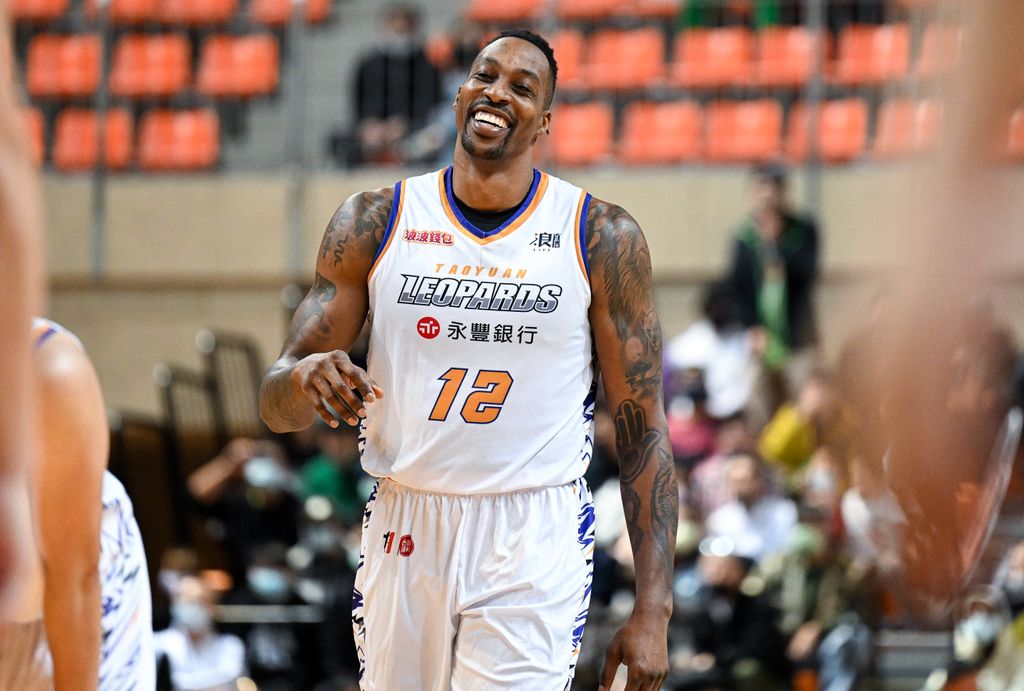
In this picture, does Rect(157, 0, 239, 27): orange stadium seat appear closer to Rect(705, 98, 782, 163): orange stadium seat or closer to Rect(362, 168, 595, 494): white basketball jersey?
Rect(705, 98, 782, 163): orange stadium seat

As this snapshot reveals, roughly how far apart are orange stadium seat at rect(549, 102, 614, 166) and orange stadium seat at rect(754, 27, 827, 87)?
61.1 inches

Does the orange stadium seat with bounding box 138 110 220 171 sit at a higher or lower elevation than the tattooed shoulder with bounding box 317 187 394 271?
lower

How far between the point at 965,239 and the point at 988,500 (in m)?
0.72

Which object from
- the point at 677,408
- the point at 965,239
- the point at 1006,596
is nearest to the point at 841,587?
the point at 1006,596

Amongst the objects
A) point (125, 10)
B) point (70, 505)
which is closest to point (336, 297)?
point (70, 505)

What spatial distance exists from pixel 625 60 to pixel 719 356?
4.15 m

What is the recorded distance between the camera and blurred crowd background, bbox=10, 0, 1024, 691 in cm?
991

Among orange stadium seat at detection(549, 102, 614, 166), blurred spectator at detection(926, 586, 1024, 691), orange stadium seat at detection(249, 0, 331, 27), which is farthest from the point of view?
orange stadium seat at detection(249, 0, 331, 27)

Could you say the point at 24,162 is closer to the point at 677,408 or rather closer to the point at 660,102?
the point at 677,408

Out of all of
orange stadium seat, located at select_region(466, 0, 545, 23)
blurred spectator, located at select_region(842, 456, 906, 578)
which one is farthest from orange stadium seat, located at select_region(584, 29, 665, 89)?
blurred spectator, located at select_region(842, 456, 906, 578)

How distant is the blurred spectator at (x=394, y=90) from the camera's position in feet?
47.6

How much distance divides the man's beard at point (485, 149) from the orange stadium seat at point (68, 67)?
1145cm

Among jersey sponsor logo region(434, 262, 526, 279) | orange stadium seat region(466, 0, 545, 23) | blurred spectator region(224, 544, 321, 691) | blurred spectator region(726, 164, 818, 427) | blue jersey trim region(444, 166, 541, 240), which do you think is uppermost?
orange stadium seat region(466, 0, 545, 23)

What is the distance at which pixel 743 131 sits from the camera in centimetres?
1455
